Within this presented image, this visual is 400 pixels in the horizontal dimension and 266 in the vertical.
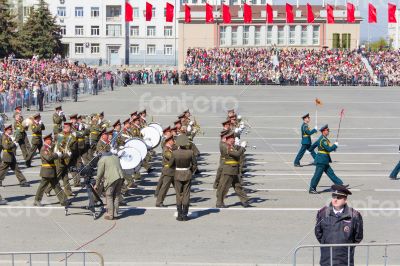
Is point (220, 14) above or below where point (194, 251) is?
above

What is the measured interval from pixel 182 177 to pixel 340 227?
6.81 m

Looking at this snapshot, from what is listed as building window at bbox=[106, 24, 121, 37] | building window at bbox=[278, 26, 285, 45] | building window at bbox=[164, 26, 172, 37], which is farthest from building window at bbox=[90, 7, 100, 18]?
building window at bbox=[278, 26, 285, 45]

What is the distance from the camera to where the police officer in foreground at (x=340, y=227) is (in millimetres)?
8961

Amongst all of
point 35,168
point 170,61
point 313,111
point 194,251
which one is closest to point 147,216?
point 194,251

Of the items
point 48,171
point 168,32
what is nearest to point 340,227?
point 48,171

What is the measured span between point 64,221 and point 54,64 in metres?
43.4

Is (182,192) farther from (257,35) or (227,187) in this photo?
(257,35)

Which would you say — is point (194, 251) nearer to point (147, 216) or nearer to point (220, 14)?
point (147, 216)

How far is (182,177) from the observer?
15.5m

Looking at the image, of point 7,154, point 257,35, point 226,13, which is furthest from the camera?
point 257,35

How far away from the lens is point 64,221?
15.3 metres

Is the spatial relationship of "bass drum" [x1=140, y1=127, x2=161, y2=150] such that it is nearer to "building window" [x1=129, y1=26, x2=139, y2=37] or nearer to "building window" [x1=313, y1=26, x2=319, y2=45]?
"building window" [x1=313, y1=26, x2=319, y2=45]

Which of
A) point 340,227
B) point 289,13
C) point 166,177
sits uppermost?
point 289,13

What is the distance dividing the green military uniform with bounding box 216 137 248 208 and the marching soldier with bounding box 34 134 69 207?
3.25 meters
